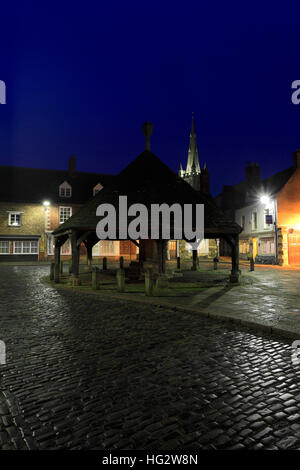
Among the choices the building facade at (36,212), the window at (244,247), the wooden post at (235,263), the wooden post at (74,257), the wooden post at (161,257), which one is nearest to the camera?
the wooden post at (161,257)

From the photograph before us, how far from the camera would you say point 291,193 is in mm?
25969

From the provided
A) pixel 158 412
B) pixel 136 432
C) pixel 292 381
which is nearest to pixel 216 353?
pixel 292 381

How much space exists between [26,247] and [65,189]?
8.16m

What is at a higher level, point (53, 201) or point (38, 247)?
point (53, 201)

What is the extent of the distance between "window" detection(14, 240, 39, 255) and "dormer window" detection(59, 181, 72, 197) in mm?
6509

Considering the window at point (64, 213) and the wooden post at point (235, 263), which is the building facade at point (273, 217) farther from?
the window at point (64, 213)

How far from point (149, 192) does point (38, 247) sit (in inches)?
912

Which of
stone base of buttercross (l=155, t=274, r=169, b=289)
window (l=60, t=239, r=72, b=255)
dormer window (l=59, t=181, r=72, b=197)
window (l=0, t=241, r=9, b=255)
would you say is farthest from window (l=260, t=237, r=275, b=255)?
window (l=0, t=241, r=9, b=255)

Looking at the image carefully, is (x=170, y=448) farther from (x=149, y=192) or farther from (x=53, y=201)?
(x=53, y=201)

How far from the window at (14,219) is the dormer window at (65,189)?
530 cm

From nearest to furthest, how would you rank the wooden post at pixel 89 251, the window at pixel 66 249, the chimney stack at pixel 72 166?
the wooden post at pixel 89 251, the window at pixel 66 249, the chimney stack at pixel 72 166

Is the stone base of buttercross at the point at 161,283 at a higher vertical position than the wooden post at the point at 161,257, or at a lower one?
lower

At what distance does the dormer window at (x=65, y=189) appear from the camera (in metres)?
34.6

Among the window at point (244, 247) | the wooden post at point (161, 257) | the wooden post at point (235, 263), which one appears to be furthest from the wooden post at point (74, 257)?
the window at point (244, 247)
